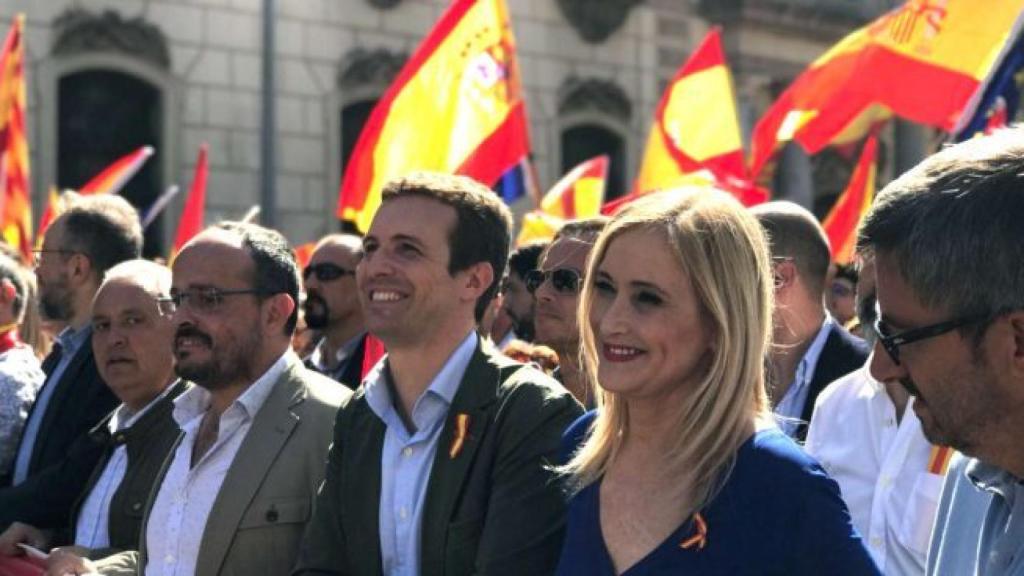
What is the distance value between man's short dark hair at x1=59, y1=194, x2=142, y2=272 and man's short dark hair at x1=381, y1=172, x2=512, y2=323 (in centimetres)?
247

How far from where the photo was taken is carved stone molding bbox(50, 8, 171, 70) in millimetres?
16297

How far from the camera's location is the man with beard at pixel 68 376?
5223 millimetres

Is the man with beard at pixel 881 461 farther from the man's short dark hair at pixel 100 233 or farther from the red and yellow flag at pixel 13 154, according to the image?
the red and yellow flag at pixel 13 154

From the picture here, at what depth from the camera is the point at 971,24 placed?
25.5 feet

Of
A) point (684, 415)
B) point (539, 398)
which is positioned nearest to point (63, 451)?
point (539, 398)

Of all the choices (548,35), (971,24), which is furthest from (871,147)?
(548,35)

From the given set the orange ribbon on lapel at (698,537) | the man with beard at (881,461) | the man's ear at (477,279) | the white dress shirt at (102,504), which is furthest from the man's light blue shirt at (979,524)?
the white dress shirt at (102,504)

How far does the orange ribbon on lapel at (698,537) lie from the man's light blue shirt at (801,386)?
2.02m

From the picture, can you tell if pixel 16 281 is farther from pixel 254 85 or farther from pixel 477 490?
pixel 254 85

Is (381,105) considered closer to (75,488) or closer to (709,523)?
(75,488)

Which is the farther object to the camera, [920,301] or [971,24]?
[971,24]

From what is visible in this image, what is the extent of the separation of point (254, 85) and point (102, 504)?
510 inches

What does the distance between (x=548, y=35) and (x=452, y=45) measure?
464 inches

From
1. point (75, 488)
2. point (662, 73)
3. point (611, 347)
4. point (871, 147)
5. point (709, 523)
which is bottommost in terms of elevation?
point (75, 488)
